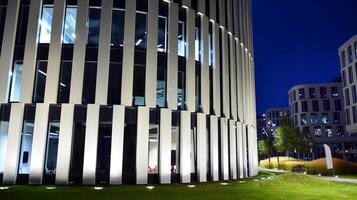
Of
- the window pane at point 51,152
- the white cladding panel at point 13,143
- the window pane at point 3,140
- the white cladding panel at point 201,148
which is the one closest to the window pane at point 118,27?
the window pane at point 51,152

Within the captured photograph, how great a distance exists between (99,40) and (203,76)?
23.4 ft

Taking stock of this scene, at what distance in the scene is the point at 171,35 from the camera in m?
20.6

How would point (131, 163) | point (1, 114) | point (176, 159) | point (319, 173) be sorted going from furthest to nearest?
point (319, 173), point (176, 159), point (131, 163), point (1, 114)

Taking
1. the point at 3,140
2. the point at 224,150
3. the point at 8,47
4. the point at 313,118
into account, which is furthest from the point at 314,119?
the point at 3,140

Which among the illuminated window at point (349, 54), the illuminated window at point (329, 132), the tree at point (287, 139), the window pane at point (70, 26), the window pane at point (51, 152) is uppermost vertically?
the illuminated window at point (349, 54)

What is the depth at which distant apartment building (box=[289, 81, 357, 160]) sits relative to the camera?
88438 mm

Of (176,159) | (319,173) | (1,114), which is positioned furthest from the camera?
(319,173)

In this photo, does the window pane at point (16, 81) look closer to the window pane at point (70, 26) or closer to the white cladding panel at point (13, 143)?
the white cladding panel at point (13, 143)

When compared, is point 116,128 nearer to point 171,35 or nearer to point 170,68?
point 170,68

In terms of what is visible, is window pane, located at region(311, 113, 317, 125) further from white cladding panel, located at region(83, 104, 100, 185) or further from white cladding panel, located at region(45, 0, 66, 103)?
white cladding panel, located at region(45, 0, 66, 103)

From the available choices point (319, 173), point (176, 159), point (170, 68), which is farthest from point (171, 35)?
point (319, 173)

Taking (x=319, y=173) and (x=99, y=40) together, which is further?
(x=319, y=173)

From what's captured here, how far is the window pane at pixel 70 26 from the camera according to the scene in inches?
754

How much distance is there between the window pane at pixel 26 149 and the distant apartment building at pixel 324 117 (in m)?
80.3
